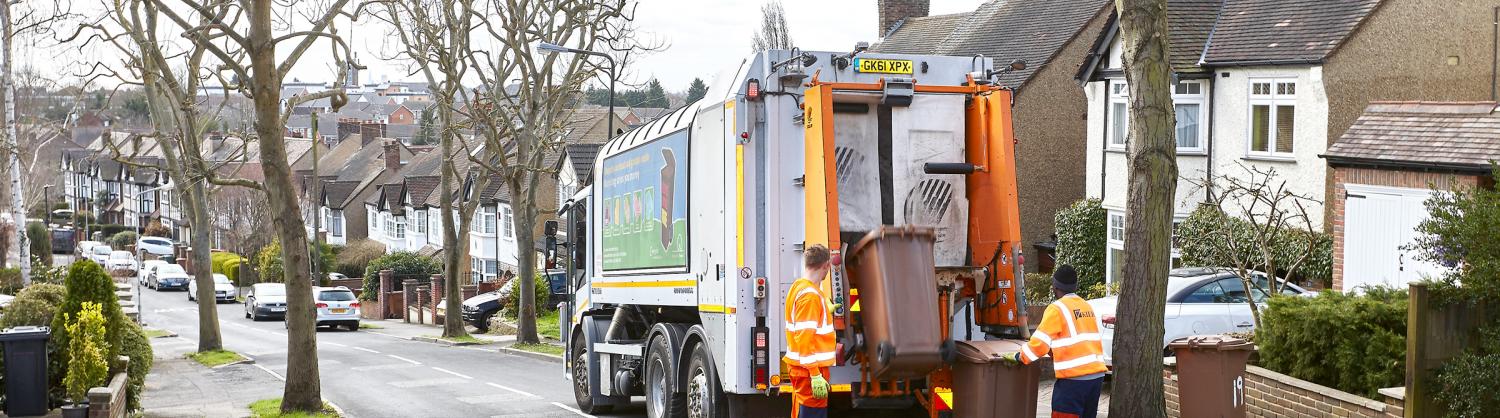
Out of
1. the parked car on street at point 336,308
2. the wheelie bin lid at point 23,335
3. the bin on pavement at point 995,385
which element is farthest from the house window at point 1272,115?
the parked car on street at point 336,308

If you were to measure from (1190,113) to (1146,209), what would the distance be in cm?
1367

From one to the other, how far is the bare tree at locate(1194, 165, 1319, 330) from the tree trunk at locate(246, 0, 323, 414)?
9.99 meters

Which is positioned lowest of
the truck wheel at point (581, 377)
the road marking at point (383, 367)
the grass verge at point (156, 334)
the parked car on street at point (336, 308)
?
the grass verge at point (156, 334)

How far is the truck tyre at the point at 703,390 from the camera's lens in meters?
10.3

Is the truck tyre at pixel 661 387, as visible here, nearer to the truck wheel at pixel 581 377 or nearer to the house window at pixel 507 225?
the truck wheel at pixel 581 377

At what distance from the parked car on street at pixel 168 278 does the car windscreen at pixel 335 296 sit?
27716 mm

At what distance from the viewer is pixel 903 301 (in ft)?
28.7

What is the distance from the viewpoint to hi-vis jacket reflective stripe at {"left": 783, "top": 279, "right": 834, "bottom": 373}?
874cm

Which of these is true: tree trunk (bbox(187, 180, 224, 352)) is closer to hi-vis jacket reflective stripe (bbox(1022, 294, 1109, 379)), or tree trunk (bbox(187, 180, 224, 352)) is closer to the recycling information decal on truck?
the recycling information decal on truck

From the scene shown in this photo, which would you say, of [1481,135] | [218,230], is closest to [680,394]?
[1481,135]

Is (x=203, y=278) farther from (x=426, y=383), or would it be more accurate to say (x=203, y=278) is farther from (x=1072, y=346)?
(x=1072, y=346)

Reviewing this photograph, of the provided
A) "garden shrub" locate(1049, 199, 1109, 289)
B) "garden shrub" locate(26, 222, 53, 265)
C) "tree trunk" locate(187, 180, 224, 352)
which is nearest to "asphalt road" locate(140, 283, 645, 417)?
"tree trunk" locate(187, 180, 224, 352)

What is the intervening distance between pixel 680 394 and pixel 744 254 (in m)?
2.08

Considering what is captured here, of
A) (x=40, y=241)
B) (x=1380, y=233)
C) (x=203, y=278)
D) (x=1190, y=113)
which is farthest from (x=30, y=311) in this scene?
(x=40, y=241)
